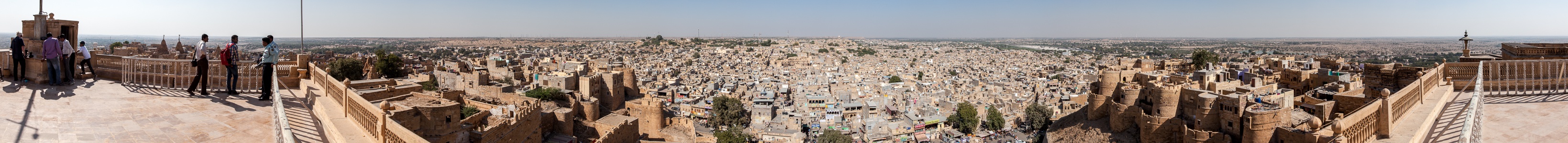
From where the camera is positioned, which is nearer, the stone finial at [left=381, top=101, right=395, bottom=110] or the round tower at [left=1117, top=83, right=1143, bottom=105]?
the stone finial at [left=381, top=101, right=395, bottom=110]

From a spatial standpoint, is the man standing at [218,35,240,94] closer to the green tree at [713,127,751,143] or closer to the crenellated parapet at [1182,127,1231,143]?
the crenellated parapet at [1182,127,1231,143]

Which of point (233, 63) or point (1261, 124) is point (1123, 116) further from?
point (233, 63)

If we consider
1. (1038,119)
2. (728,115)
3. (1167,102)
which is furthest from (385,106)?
(1038,119)

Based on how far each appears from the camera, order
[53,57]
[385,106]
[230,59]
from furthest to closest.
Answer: [53,57]
[230,59]
[385,106]

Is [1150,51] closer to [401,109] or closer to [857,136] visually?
[857,136]

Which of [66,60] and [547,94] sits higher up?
[66,60]

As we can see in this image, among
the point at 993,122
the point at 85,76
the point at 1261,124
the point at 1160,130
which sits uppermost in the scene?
the point at 85,76

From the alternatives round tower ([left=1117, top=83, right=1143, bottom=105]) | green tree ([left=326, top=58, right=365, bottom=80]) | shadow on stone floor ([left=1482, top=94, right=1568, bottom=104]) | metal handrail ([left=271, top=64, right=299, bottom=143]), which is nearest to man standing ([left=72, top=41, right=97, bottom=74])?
metal handrail ([left=271, top=64, right=299, bottom=143])
